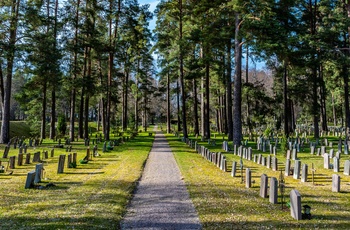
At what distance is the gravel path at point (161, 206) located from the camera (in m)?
6.56

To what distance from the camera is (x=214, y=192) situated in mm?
9430

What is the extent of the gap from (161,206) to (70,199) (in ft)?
9.05

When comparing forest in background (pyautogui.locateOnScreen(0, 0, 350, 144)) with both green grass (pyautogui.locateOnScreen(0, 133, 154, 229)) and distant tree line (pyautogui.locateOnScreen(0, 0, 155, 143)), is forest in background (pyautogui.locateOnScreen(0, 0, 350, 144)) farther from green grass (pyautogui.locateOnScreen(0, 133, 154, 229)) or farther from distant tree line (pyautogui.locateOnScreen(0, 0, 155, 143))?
green grass (pyautogui.locateOnScreen(0, 133, 154, 229))

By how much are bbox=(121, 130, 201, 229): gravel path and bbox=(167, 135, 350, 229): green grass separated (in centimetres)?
30

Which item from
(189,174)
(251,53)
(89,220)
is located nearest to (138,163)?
(189,174)

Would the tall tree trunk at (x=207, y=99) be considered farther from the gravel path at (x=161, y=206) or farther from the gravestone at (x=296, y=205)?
the gravestone at (x=296, y=205)

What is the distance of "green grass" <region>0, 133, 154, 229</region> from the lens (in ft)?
21.5

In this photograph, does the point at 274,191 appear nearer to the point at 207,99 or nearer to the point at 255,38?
the point at 255,38

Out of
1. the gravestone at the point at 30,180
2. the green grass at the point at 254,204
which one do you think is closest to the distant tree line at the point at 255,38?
the green grass at the point at 254,204

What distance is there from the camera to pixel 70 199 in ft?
27.8

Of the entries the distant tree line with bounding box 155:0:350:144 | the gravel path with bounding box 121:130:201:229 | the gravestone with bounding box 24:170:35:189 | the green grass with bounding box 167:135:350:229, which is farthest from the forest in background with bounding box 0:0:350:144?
the gravestone with bounding box 24:170:35:189

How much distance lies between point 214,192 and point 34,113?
113 feet

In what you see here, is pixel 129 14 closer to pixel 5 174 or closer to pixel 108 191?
pixel 5 174

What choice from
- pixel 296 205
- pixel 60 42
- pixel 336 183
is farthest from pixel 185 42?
pixel 296 205
